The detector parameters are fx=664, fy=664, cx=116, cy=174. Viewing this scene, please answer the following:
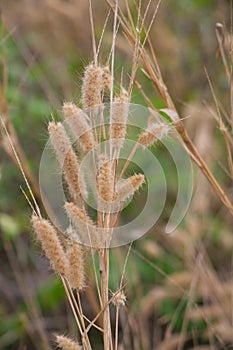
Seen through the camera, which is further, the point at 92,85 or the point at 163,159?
the point at 163,159

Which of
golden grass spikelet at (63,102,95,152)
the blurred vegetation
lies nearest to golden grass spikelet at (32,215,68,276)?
golden grass spikelet at (63,102,95,152)

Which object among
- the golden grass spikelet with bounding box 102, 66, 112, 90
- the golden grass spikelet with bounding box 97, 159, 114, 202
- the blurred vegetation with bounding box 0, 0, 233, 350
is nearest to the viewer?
the golden grass spikelet with bounding box 97, 159, 114, 202

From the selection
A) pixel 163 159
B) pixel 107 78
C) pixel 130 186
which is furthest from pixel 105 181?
pixel 163 159

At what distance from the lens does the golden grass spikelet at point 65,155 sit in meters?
0.88

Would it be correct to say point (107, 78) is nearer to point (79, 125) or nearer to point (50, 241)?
point (79, 125)

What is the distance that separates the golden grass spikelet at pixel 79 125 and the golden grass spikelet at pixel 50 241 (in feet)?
0.40

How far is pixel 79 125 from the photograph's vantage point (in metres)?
0.90

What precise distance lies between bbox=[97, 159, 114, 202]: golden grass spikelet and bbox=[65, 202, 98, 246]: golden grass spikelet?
38mm

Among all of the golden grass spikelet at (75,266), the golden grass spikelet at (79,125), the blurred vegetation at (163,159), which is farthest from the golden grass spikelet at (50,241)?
the blurred vegetation at (163,159)

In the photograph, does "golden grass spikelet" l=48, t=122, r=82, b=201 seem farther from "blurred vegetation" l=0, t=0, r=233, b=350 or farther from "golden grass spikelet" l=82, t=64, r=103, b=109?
"blurred vegetation" l=0, t=0, r=233, b=350

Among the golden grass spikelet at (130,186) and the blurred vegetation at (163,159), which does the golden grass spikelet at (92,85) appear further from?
the blurred vegetation at (163,159)

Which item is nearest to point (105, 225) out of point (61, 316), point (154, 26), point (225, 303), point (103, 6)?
point (225, 303)

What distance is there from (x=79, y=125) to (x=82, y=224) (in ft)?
0.44

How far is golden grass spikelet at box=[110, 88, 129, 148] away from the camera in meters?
0.91
